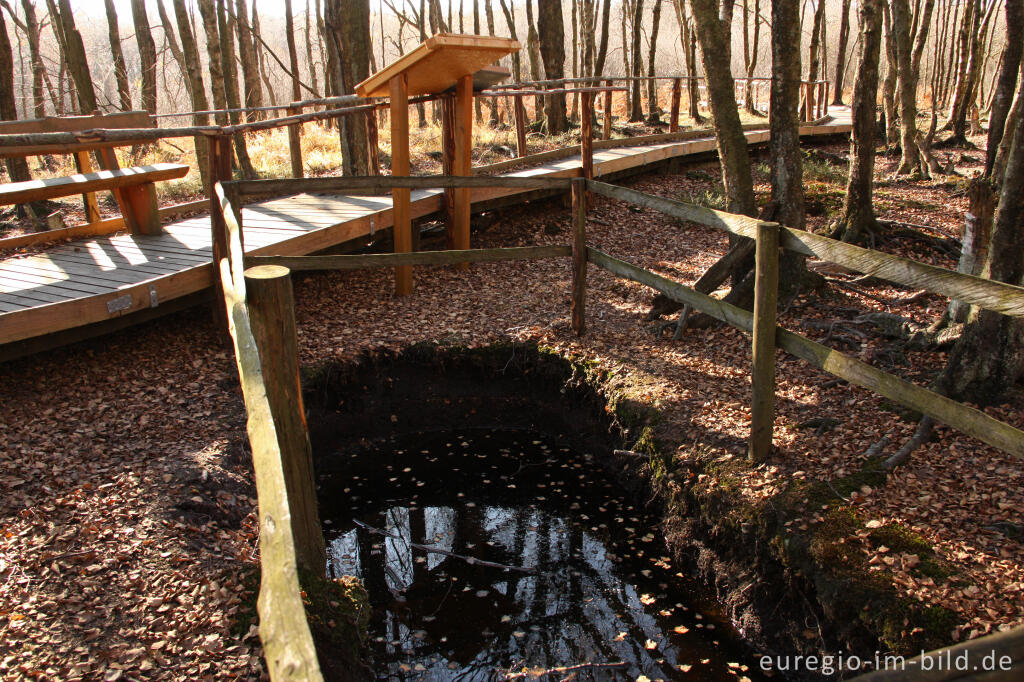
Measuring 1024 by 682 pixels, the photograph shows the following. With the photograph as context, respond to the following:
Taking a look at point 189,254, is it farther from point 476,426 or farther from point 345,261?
point 476,426

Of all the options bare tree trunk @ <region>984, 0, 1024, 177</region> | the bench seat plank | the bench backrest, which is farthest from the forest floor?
the bench backrest

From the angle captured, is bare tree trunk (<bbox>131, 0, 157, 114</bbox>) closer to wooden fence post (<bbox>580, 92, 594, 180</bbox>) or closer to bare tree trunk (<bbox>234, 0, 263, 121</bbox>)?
bare tree trunk (<bbox>234, 0, 263, 121</bbox>)

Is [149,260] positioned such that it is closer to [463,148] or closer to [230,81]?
[463,148]

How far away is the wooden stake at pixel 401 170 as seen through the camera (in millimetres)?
7770

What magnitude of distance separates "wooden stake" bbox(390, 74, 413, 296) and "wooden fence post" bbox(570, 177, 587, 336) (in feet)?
6.13

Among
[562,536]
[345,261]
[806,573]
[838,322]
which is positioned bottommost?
[562,536]

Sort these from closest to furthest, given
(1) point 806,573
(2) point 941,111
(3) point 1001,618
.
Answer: (3) point 1001,618, (1) point 806,573, (2) point 941,111

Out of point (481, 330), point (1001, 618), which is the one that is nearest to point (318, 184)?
point (481, 330)

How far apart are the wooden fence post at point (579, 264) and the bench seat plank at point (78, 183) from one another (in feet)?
13.4

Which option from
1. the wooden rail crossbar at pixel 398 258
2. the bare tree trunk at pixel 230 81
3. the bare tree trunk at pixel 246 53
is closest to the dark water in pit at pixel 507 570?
the wooden rail crossbar at pixel 398 258

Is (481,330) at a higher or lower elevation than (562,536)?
higher

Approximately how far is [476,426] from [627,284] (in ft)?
8.95

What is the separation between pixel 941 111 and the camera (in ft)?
79.8

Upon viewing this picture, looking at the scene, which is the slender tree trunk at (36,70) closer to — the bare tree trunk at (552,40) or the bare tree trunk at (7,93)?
the bare tree trunk at (7,93)
